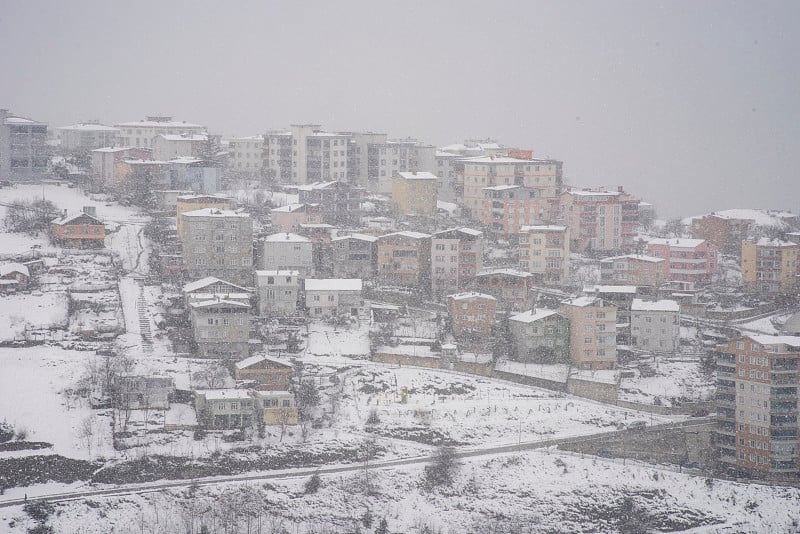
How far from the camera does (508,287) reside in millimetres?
26938

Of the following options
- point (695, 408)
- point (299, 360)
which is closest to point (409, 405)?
point (299, 360)

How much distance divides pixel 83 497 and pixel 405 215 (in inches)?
677

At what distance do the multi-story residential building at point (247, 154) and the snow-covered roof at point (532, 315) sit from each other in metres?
17.0

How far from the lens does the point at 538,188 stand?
34750mm

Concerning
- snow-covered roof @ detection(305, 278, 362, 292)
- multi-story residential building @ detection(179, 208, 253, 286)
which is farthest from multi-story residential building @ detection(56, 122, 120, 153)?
snow-covered roof @ detection(305, 278, 362, 292)

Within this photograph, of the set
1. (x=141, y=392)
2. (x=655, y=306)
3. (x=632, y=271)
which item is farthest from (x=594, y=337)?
(x=141, y=392)

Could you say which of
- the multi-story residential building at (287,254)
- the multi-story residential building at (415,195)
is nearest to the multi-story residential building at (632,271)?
the multi-story residential building at (415,195)

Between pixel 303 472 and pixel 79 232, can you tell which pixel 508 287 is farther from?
pixel 79 232

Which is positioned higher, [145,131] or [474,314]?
[145,131]

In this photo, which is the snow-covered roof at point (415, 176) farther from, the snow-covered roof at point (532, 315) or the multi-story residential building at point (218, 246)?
the snow-covered roof at point (532, 315)

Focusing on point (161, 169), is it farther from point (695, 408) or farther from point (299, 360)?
point (695, 408)

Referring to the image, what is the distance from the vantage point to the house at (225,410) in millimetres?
20266

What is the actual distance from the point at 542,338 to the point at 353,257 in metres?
5.36

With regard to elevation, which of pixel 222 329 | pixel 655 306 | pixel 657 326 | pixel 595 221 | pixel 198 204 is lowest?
pixel 657 326
